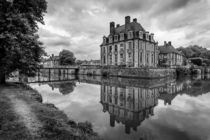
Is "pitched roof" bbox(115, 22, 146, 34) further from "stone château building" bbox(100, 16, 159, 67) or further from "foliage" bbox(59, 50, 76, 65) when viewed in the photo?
"foliage" bbox(59, 50, 76, 65)

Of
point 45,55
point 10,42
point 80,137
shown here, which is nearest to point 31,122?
point 80,137

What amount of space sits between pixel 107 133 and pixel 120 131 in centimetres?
58

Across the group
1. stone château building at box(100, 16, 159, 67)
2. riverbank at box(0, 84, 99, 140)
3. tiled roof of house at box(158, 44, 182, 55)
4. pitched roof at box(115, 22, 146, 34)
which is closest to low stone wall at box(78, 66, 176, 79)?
stone château building at box(100, 16, 159, 67)

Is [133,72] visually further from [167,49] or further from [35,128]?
[35,128]

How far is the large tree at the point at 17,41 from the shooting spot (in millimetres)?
10812

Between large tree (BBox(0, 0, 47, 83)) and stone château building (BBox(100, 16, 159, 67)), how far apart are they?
2590cm

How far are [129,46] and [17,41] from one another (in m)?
28.2

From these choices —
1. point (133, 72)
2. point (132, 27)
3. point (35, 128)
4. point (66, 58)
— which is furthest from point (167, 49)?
point (35, 128)

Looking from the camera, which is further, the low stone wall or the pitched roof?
the pitched roof

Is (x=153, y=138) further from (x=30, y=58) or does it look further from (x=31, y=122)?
(x=30, y=58)

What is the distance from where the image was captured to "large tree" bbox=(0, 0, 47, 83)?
35.5 feet

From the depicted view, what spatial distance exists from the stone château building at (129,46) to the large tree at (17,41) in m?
25.9

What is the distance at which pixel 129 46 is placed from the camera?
3625 centimetres

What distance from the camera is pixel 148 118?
8.03 m
